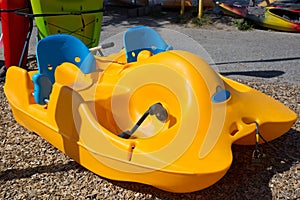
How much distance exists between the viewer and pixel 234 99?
2338 millimetres

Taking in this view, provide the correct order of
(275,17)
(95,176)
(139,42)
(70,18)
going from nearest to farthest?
1. (95,176)
2. (139,42)
3. (70,18)
4. (275,17)

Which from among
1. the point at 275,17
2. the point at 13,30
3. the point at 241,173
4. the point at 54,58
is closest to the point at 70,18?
the point at 13,30

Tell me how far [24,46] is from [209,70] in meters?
2.47

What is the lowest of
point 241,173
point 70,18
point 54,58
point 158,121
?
point 241,173

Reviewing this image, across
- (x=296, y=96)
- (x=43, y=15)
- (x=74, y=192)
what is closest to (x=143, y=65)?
(x=74, y=192)

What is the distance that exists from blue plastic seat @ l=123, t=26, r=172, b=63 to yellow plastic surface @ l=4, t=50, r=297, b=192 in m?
0.42

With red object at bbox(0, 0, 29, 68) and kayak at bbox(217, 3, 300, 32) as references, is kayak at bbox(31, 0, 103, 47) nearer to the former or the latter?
Answer: red object at bbox(0, 0, 29, 68)

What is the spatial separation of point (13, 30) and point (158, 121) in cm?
251

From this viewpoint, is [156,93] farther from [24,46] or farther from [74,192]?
[24,46]

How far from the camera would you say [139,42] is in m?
3.13

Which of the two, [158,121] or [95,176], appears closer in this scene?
[158,121]

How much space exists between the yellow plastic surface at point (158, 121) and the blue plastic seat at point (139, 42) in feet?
1.37

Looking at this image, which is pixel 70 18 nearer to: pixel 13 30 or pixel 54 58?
pixel 13 30

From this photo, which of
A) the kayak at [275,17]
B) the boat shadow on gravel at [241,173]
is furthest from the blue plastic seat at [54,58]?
the kayak at [275,17]
